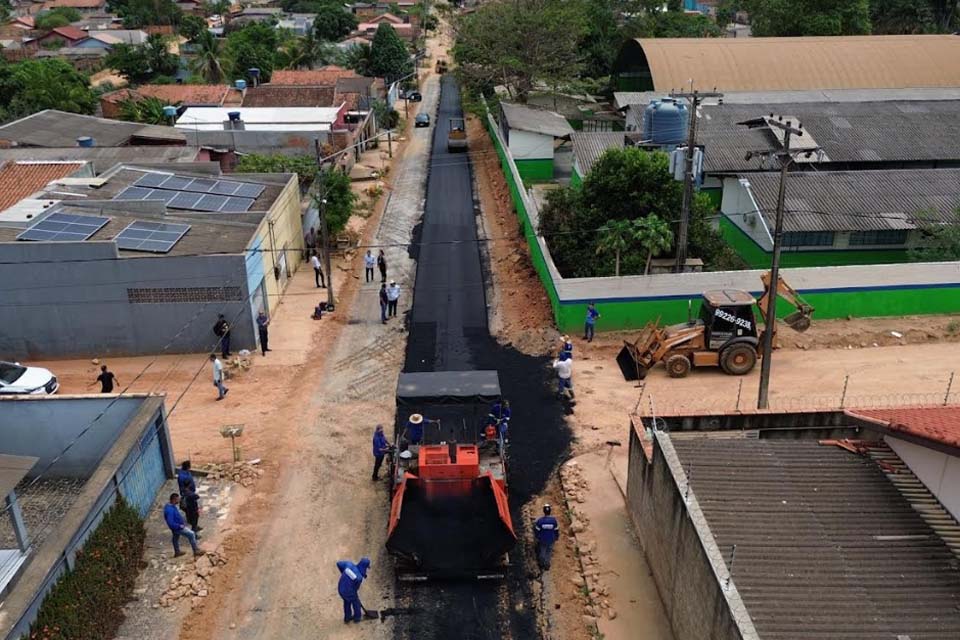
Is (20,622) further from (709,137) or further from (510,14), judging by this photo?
(510,14)

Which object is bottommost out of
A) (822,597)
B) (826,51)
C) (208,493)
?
(208,493)

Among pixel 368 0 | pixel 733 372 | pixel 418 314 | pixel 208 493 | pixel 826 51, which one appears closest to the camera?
A: pixel 208 493

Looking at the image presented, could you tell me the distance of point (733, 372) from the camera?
76.5 ft

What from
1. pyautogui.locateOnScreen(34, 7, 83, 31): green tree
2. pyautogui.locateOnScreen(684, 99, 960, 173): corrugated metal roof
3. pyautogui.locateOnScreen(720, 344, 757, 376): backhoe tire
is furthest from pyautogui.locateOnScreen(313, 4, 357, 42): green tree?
pyautogui.locateOnScreen(720, 344, 757, 376): backhoe tire

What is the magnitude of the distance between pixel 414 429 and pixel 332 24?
96117 millimetres

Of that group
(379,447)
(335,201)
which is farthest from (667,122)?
(379,447)

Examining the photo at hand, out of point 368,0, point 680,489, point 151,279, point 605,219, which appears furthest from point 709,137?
point 368,0

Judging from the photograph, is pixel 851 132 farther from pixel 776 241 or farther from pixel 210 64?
pixel 210 64

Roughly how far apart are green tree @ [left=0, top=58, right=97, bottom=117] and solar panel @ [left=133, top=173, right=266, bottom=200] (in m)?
35.5

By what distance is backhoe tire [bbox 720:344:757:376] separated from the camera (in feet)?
75.4

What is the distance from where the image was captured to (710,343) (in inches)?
909

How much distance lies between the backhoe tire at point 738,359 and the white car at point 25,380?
1905 centimetres

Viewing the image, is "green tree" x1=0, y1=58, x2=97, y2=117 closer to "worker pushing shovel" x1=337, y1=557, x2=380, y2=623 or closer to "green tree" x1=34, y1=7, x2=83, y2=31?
"green tree" x1=34, y1=7, x2=83, y2=31

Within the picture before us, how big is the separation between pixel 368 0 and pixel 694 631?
151m
